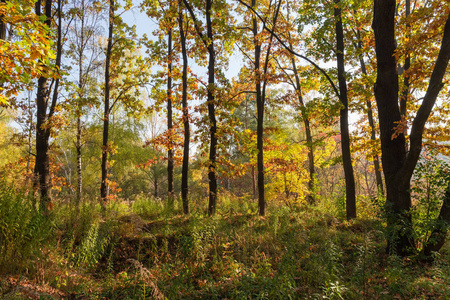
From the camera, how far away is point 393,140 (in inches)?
193

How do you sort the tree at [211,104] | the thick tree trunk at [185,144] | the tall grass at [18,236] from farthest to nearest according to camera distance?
the thick tree trunk at [185,144], the tree at [211,104], the tall grass at [18,236]

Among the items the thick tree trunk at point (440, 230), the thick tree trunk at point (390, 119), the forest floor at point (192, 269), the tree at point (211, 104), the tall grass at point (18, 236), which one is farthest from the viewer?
the tree at point (211, 104)

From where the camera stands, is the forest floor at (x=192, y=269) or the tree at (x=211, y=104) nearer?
the forest floor at (x=192, y=269)

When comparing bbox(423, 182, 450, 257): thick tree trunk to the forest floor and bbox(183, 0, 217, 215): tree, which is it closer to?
the forest floor

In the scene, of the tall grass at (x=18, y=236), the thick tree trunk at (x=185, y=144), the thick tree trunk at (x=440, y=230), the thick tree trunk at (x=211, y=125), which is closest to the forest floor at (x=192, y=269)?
the tall grass at (x=18, y=236)

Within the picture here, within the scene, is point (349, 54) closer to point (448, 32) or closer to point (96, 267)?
point (448, 32)

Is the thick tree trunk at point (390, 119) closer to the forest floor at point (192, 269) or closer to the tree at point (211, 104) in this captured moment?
the forest floor at point (192, 269)

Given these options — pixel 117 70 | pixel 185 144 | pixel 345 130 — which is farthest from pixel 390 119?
pixel 117 70

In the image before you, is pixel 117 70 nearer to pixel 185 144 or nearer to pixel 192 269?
pixel 185 144

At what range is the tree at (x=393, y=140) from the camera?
4.46m

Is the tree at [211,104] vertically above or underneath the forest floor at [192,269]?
above

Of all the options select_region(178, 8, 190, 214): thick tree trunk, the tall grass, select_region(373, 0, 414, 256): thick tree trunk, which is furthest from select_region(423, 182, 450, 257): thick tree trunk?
the tall grass

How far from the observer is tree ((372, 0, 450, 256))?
446cm

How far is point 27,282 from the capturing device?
3.15 m
